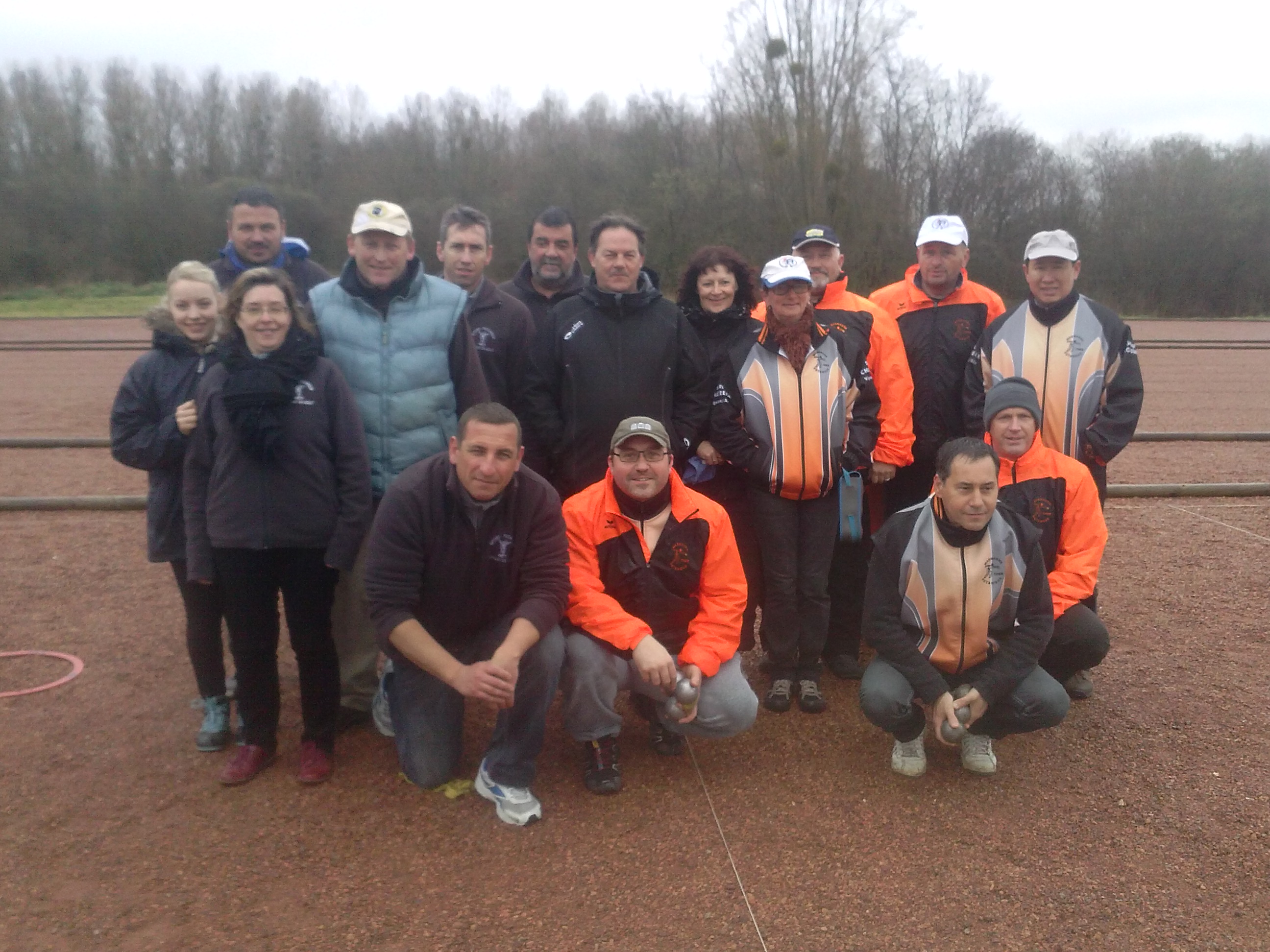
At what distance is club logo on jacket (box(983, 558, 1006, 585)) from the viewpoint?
11.9 ft

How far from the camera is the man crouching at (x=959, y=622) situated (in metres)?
3.62

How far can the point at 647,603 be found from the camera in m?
3.82

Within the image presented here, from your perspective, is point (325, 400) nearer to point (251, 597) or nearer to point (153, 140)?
point (251, 597)

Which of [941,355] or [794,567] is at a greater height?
[941,355]

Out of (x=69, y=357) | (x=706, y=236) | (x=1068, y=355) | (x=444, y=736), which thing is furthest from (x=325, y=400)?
(x=706, y=236)

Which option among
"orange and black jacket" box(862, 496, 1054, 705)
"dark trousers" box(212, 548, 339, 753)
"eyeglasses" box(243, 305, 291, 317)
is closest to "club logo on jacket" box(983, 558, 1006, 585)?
"orange and black jacket" box(862, 496, 1054, 705)

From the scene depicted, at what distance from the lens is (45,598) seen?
5.82m

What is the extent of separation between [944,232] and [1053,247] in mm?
495

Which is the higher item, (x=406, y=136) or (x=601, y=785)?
(x=406, y=136)

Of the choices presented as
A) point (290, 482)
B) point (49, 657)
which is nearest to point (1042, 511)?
point (290, 482)

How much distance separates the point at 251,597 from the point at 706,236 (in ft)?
121

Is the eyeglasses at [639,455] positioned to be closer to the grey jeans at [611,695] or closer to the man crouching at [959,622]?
the grey jeans at [611,695]

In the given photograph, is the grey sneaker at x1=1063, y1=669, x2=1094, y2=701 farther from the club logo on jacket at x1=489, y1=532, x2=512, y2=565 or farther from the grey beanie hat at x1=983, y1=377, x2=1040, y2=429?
the club logo on jacket at x1=489, y1=532, x2=512, y2=565

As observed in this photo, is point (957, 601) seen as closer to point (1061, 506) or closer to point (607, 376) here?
point (1061, 506)
